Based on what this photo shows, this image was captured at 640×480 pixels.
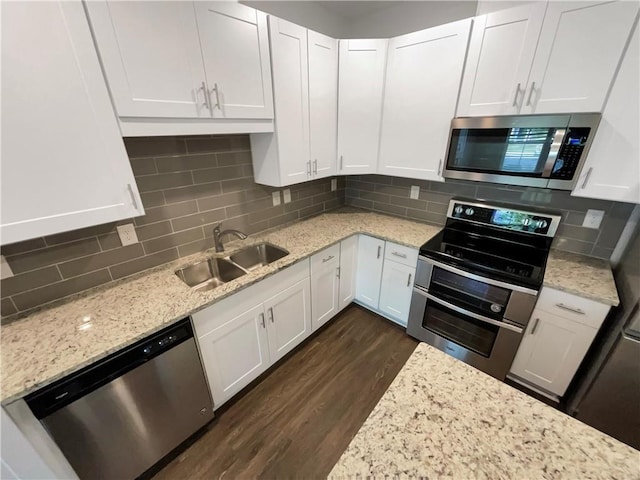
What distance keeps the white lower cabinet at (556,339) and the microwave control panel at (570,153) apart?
0.68 m

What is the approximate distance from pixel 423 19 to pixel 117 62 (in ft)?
6.92

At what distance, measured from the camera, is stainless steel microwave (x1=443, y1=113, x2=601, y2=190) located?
1415mm

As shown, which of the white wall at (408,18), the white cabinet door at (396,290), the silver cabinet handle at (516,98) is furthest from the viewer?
the white cabinet door at (396,290)

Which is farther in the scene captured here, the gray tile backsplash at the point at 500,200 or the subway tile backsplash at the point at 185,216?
the gray tile backsplash at the point at 500,200

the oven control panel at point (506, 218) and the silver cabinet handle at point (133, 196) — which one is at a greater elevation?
the silver cabinet handle at point (133, 196)

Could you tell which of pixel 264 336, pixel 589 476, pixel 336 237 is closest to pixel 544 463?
pixel 589 476

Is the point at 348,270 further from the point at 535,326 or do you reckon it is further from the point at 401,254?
the point at 535,326

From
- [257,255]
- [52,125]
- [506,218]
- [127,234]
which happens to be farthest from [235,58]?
[506,218]

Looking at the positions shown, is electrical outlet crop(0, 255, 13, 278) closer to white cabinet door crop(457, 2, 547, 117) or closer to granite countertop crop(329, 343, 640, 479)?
granite countertop crop(329, 343, 640, 479)

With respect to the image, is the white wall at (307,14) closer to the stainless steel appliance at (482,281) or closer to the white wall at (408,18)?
the white wall at (408,18)

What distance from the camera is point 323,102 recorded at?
6.37ft

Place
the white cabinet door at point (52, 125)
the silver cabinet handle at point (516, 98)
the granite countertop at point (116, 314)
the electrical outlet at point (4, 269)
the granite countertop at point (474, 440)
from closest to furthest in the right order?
the granite countertop at point (474, 440)
the white cabinet door at point (52, 125)
the granite countertop at point (116, 314)
the electrical outlet at point (4, 269)
the silver cabinet handle at point (516, 98)

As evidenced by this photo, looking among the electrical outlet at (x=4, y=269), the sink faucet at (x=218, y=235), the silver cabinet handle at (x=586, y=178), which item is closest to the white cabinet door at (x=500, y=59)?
the silver cabinet handle at (x=586, y=178)

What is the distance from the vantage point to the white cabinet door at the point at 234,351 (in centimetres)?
145
